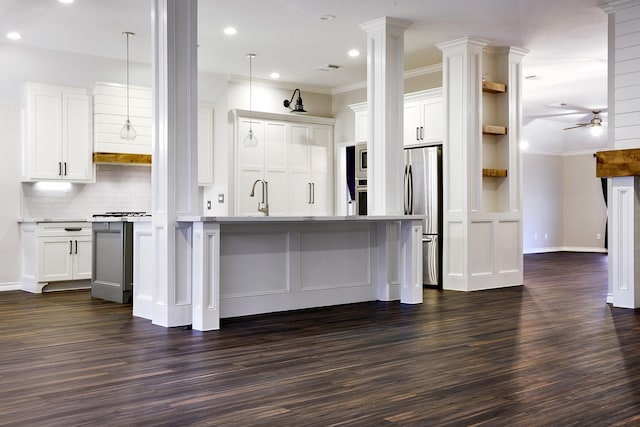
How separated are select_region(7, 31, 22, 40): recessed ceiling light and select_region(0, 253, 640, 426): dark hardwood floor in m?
3.08

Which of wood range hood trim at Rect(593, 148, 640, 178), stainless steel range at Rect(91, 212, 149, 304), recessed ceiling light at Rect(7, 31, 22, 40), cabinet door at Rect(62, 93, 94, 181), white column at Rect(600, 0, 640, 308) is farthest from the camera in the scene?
cabinet door at Rect(62, 93, 94, 181)

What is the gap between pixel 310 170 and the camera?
9.77 metres

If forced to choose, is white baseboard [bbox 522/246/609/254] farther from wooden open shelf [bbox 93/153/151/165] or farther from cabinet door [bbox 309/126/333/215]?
wooden open shelf [bbox 93/153/151/165]

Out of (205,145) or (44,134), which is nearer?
(44,134)

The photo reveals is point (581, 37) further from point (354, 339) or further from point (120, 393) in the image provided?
point (120, 393)

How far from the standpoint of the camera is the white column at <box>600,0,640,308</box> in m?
5.83

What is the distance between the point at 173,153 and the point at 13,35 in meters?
3.32

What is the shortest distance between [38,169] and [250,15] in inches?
132

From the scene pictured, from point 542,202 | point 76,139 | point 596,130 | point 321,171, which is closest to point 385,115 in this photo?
point 321,171

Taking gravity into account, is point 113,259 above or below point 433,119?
below

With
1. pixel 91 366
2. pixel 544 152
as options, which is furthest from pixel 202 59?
pixel 544 152

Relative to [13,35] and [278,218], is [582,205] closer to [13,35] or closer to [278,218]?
[278,218]

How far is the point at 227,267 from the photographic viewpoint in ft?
17.1

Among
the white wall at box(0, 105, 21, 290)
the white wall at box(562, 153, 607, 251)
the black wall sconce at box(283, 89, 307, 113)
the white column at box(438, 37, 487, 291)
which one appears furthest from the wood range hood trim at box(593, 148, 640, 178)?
the white wall at box(562, 153, 607, 251)
